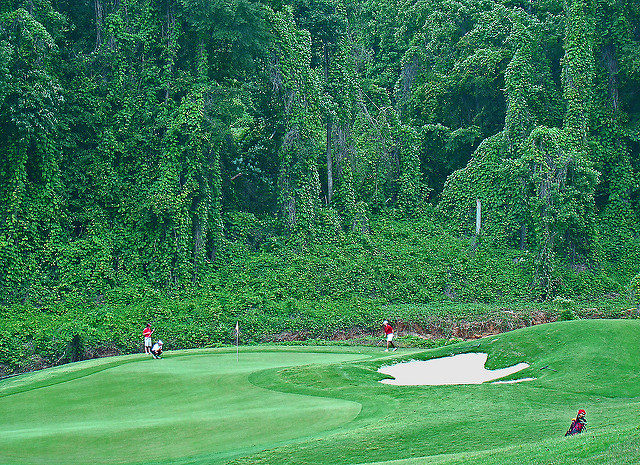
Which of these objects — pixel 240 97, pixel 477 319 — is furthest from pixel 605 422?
pixel 240 97

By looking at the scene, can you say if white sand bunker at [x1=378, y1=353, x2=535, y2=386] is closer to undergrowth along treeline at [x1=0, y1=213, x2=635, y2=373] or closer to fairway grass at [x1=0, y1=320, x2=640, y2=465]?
fairway grass at [x1=0, y1=320, x2=640, y2=465]

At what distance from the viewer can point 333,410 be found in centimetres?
1035

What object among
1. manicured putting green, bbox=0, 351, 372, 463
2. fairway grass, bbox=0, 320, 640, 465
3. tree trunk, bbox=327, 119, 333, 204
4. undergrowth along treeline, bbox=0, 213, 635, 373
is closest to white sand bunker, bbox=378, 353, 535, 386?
fairway grass, bbox=0, 320, 640, 465

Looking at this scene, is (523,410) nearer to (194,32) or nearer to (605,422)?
(605,422)

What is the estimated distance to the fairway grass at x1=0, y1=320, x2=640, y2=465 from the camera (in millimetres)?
7895

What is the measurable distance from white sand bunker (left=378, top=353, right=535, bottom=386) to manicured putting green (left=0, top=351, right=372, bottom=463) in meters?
2.67

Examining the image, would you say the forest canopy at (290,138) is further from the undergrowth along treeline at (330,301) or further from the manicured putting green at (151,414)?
the manicured putting green at (151,414)

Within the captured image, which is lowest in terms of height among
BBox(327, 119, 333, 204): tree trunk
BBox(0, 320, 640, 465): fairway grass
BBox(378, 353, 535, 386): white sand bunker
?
BBox(378, 353, 535, 386): white sand bunker

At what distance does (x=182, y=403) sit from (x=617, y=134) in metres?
25.1

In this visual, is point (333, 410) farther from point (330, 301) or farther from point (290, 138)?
point (290, 138)

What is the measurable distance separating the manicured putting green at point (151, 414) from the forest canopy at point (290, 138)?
11.3 metres

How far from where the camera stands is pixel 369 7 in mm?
41844

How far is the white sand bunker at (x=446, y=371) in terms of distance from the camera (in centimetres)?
1339

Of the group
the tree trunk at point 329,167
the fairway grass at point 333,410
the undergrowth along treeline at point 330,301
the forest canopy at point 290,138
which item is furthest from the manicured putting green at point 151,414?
the tree trunk at point 329,167
